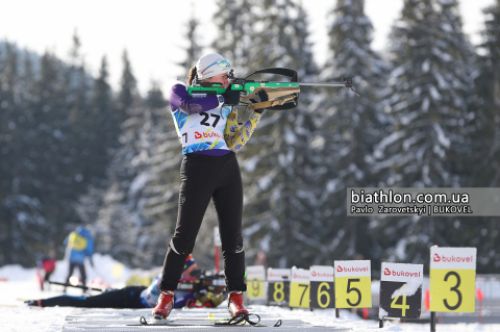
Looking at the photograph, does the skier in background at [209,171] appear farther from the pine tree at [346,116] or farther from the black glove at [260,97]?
the pine tree at [346,116]

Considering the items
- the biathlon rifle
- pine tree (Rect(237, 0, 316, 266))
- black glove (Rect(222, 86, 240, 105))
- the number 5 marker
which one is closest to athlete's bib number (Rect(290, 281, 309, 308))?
the number 5 marker

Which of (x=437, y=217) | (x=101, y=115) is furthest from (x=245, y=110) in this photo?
(x=101, y=115)

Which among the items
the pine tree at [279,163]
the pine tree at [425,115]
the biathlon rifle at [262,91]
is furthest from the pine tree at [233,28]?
the biathlon rifle at [262,91]

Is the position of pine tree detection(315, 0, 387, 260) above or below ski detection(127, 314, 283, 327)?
above

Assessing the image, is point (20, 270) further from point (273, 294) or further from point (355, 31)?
point (273, 294)

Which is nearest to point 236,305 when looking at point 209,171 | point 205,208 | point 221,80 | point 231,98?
point 205,208

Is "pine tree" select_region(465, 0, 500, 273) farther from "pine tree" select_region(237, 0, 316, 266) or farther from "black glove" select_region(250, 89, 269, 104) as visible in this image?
"black glove" select_region(250, 89, 269, 104)

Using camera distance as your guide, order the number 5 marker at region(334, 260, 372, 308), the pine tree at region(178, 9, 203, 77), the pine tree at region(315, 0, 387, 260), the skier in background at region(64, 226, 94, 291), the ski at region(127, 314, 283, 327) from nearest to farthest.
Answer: the ski at region(127, 314, 283, 327)
the number 5 marker at region(334, 260, 372, 308)
the skier in background at region(64, 226, 94, 291)
the pine tree at region(315, 0, 387, 260)
the pine tree at region(178, 9, 203, 77)

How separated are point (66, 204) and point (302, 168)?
132ft

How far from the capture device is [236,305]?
25.0ft

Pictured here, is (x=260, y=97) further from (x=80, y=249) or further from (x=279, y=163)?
(x=279, y=163)

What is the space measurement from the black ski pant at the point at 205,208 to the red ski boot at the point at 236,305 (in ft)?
0.21

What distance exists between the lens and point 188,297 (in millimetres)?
12102

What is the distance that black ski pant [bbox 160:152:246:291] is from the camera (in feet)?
24.5
